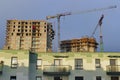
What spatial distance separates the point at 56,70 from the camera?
57906 mm

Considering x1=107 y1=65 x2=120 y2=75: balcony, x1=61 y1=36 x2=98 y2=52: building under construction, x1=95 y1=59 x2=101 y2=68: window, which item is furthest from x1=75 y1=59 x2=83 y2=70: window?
x1=61 y1=36 x2=98 y2=52: building under construction

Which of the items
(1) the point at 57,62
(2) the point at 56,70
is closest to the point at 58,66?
(2) the point at 56,70

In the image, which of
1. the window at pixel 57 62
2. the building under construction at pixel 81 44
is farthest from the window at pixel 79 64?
the building under construction at pixel 81 44

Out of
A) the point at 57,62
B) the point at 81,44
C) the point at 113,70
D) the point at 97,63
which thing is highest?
the point at 81,44

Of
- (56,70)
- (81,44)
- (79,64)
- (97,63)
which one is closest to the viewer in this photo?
(56,70)

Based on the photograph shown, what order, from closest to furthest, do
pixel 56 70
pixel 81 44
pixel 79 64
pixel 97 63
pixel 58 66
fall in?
pixel 56 70 → pixel 58 66 → pixel 79 64 → pixel 97 63 → pixel 81 44

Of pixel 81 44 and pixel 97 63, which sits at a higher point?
pixel 81 44

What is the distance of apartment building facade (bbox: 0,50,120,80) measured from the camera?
56.2 m

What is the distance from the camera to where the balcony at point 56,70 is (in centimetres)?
5747

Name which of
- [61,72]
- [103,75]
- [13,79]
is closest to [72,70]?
[61,72]

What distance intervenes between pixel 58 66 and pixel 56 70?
90 centimetres

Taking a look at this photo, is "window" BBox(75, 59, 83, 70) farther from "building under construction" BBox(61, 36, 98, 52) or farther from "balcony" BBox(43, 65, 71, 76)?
"building under construction" BBox(61, 36, 98, 52)

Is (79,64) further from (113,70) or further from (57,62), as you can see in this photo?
(113,70)

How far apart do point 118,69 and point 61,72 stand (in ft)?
34.8
